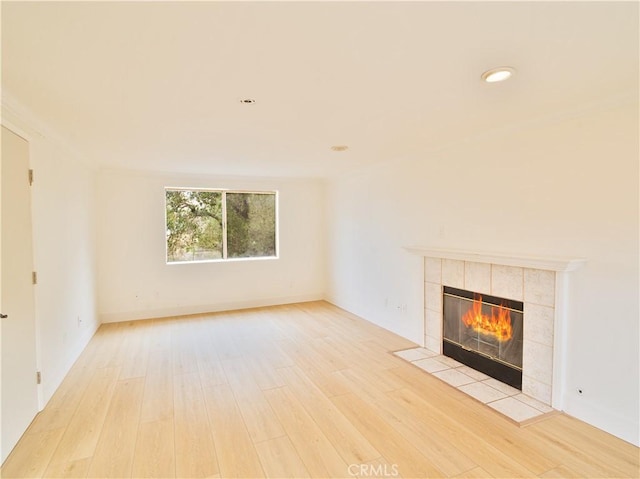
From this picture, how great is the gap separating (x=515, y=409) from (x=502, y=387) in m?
0.39

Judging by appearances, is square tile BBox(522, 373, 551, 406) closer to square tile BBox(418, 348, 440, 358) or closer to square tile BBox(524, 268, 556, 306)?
square tile BBox(524, 268, 556, 306)

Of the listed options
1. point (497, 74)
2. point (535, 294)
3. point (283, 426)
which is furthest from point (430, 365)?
point (497, 74)

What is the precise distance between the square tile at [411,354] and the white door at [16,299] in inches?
128

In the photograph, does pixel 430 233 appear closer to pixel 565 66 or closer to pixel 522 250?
pixel 522 250

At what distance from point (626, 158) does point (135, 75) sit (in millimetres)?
3084

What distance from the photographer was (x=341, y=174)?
218 inches

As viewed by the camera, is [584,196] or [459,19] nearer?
[459,19]

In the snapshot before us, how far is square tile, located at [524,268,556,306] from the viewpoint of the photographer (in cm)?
270

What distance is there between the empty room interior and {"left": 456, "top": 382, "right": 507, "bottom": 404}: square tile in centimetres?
2

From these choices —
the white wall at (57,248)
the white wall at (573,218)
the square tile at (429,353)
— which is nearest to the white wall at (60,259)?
the white wall at (57,248)

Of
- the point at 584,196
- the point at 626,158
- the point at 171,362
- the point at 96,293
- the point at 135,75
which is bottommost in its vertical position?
the point at 171,362

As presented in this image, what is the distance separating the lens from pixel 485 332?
3.30m

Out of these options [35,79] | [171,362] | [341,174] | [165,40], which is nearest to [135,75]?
[165,40]

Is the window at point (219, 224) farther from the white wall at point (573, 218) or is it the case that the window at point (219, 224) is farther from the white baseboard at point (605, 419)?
the white baseboard at point (605, 419)
